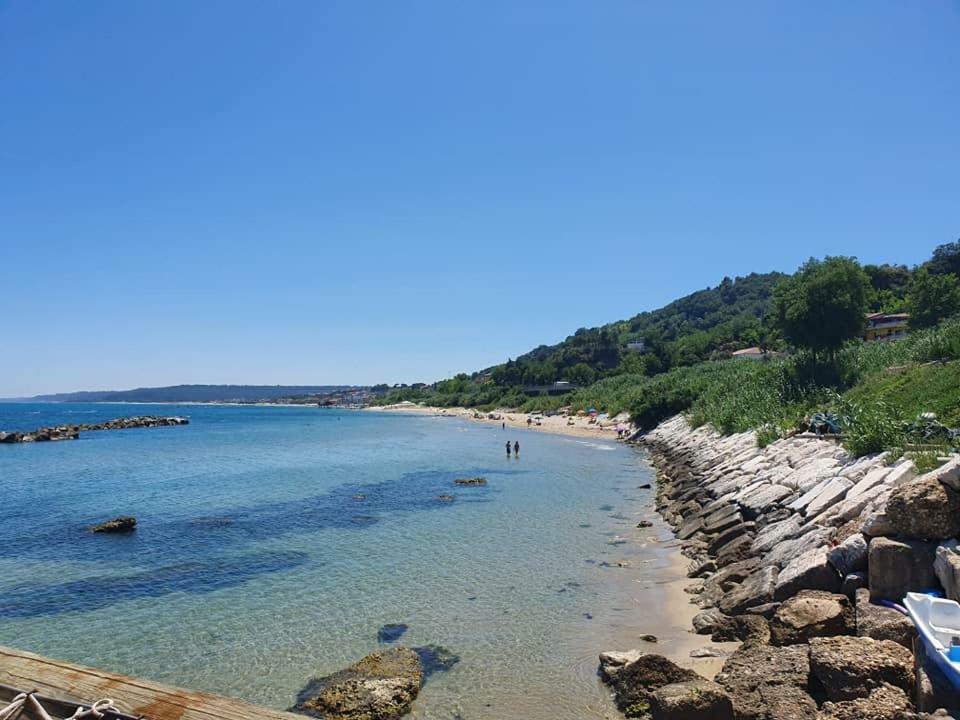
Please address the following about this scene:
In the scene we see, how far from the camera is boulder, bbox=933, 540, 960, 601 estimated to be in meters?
7.99

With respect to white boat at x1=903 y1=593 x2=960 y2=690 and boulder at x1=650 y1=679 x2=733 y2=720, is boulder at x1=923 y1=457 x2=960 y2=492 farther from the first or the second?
boulder at x1=650 y1=679 x2=733 y2=720

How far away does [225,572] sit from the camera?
17.3 m

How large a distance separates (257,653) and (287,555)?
7.56m

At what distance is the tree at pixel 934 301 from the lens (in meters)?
60.8

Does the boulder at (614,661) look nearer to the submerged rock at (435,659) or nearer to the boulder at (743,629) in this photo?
the boulder at (743,629)

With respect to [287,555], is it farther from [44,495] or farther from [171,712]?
[44,495]

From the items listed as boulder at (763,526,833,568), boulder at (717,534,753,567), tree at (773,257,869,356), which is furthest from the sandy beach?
boulder at (763,526,833,568)

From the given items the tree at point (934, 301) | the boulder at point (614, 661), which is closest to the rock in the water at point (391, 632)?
the boulder at point (614, 661)

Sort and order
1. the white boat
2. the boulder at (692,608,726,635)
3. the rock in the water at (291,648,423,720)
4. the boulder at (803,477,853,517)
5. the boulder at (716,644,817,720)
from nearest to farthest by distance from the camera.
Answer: the white boat, the boulder at (716,644,817,720), the rock in the water at (291,648,423,720), the boulder at (692,608,726,635), the boulder at (803,477,853,517)

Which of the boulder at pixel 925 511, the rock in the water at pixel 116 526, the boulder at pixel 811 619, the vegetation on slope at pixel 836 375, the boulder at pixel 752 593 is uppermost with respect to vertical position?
the vegetation on slope at pixel 836 375

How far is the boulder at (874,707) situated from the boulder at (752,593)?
473 cm

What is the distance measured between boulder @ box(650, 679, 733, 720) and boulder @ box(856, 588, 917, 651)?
2.22 meters

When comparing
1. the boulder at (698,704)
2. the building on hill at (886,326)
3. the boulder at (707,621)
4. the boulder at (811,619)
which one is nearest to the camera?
the boulder at (698,704)

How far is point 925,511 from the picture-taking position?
895 cm
